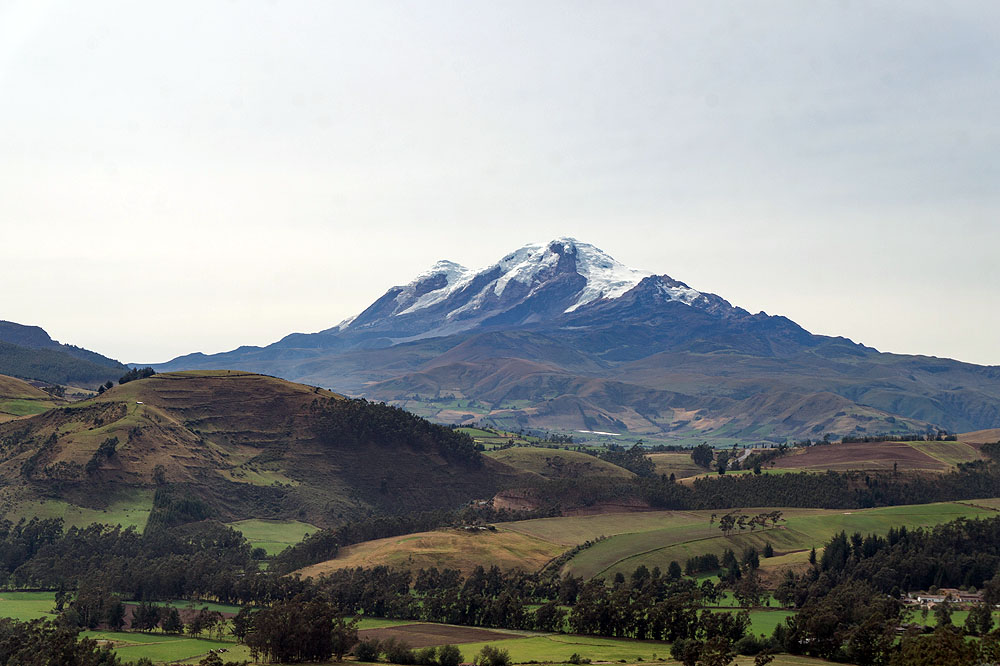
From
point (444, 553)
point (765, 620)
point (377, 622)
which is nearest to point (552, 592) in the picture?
point (444, 553)

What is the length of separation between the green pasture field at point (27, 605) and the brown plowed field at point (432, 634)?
44.0 meters

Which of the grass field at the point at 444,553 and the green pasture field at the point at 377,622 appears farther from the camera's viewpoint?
the grass field at the point at 444,553

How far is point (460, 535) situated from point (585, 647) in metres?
78.8

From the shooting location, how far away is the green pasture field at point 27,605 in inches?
5463

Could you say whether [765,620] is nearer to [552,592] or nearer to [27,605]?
[552,592]

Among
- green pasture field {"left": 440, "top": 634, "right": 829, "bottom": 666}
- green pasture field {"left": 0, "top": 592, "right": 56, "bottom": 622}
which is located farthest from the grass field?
green pasture field {"left": 440, "top": 634, "right": 829, "bottom": 666}

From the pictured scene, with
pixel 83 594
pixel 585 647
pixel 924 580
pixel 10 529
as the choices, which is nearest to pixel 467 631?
pixel 585 647

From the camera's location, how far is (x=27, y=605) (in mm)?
148000

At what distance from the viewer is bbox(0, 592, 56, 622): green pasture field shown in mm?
138750

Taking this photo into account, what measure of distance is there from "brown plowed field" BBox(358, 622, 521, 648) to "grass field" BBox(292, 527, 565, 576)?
3939 centimetres

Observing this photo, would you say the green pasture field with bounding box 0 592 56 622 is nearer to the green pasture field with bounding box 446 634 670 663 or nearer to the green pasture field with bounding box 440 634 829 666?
the green pasture field with bounding box 446 634 670 663

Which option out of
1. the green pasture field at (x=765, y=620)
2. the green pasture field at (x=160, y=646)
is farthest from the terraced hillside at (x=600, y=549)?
the green pasture field at (x=160, y=646)

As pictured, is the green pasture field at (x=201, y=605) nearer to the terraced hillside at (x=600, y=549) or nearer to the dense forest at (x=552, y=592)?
the dense forest at (x=552, y=592)

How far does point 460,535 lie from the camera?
197 meters
